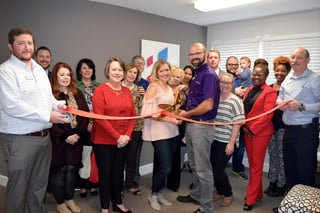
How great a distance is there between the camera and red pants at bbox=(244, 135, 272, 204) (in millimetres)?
2891

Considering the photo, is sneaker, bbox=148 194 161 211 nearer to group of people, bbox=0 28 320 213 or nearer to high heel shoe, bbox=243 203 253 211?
group of people, bbox=0 28 320 213

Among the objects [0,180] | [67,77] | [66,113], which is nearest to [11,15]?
[67,77]

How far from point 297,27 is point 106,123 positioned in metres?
3.57

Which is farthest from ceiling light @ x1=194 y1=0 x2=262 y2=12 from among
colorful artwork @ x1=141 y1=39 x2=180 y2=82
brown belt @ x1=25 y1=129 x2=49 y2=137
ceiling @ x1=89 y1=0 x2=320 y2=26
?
brown belt @ x1=25 y1=129 x2=49 y2=137

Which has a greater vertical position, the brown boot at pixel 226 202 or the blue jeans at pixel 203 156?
the blue jeans at pixel 203 156

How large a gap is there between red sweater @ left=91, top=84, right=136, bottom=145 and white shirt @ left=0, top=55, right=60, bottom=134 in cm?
54

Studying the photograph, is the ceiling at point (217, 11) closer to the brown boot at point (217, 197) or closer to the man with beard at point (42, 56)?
the man with beard at point (42, 56)

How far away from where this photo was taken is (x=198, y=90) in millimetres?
2596

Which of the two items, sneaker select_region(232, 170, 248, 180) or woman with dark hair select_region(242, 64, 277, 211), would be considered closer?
woman with dark hair select_region(242, 64, 277, 211)

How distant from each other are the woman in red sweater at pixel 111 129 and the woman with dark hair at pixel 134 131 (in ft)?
2.07

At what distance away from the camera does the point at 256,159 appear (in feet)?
9.61

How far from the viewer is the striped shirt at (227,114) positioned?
9.23ft

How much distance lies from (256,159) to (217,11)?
2430mm

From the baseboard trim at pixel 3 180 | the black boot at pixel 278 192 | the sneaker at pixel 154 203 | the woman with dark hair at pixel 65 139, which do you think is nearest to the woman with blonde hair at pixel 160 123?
the sneaker at pixel 154 203
